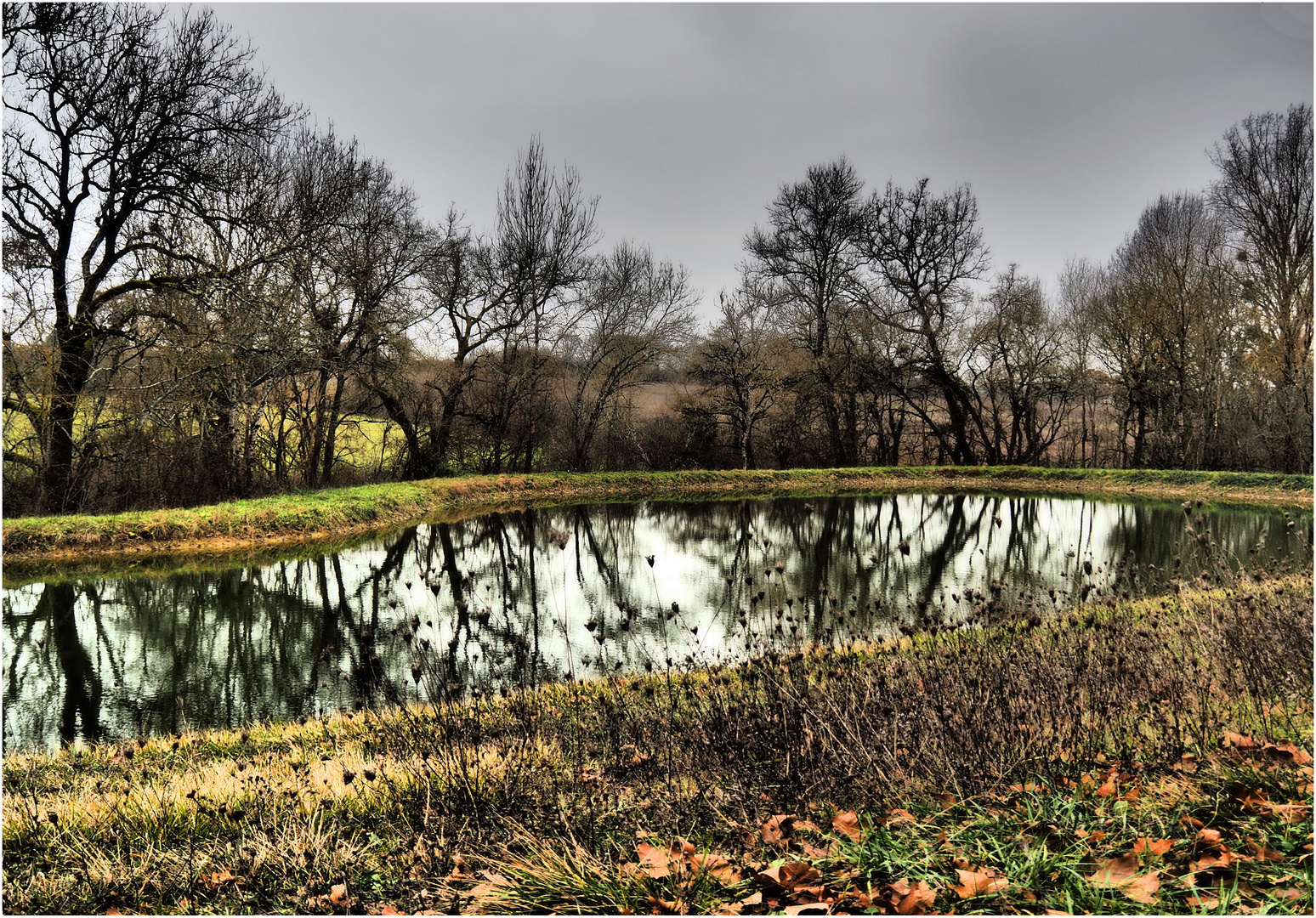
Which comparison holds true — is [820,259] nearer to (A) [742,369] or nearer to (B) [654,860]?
(A) [742,369]

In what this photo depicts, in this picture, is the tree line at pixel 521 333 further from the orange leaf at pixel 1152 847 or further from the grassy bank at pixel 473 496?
the orange leaf at pixel 1152 847

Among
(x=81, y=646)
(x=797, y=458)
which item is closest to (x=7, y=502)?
(x=81, y=646)

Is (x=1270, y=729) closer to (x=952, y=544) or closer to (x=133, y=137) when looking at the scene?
(x=952, y=544)

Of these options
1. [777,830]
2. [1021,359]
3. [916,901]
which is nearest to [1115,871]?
[916,901]

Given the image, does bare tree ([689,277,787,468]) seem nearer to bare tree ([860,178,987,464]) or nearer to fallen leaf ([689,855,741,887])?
bare tree ([860,178,987,464])

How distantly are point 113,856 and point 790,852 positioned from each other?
2832 millimetres

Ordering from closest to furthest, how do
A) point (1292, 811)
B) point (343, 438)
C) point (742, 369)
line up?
point (1292, 811), point (343, 438), point (742, 369)

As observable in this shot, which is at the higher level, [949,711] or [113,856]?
[949,711]

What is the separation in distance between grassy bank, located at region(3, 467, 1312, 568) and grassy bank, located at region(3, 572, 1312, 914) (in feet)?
30.4

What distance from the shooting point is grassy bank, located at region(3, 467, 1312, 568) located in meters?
12.0

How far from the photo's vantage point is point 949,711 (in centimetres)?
357

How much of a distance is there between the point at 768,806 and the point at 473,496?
20.1 metres

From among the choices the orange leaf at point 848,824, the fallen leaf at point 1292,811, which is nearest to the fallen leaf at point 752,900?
the orange leaf at point 848,824

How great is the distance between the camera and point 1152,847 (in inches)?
86.7
